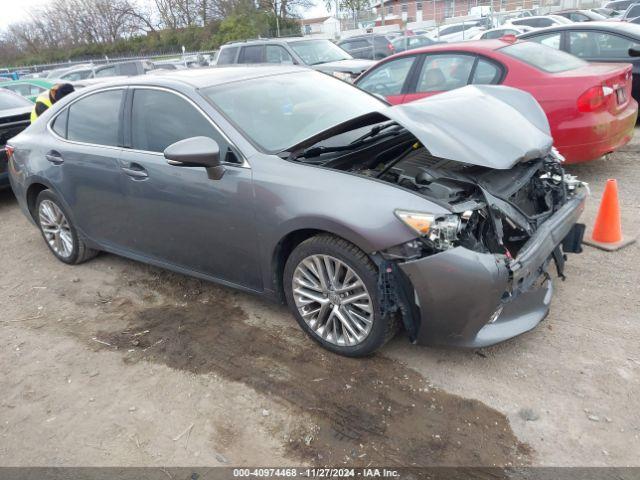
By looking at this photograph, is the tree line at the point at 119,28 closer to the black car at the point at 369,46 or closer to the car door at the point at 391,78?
the black car at the point at 369,46

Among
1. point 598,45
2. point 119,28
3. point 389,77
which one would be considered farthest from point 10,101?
point 119,28

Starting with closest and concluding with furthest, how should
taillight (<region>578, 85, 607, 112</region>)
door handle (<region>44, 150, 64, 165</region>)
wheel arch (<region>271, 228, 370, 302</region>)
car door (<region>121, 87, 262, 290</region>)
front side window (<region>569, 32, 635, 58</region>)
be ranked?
1. wheel arch (<region>271, 228, 370, 302</region>)
2. car door (<region>121, 87, 262, 290</region>)
3. door handle (<region>44, 150, 64, 165</region>)
4. taillight (<region>578, 85, 607, 112</region>)
5. front side window (<region>569, 32, 635, 58</region>)

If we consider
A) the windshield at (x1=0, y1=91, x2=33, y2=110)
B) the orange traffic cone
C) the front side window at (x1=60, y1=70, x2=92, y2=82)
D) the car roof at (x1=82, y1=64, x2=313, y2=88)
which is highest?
the car roof at (x1=82, y1=64, x2=313, y2=88)

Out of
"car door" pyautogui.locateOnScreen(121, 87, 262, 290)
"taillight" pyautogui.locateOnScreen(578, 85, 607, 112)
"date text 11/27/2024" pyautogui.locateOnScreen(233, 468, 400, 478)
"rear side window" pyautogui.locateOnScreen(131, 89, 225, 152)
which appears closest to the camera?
"date text 11/27/2024" pyautogui.locateOnScreen(233, 468, 400, 478)

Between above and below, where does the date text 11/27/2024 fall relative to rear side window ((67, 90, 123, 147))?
below

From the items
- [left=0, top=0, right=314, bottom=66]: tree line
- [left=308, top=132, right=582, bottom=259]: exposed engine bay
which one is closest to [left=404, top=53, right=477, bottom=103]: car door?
[left=308, top=132, right=582, bottom=259]: exposed engine bay

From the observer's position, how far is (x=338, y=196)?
296 cm

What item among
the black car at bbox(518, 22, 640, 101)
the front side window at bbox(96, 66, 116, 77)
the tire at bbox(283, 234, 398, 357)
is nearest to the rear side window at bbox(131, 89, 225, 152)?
the tire at bbox(283, 234, 398, 357)

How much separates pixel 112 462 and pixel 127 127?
96.8 inches

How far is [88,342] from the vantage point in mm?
3787

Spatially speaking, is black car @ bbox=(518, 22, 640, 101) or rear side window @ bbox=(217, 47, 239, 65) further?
rear side window @ bbox=(217, 47, 239, 65)

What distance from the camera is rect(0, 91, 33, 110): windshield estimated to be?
25.2ft

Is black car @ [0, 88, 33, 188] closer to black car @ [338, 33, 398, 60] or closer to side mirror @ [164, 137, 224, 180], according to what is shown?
side mirror @ [164, 137, 224, 180]

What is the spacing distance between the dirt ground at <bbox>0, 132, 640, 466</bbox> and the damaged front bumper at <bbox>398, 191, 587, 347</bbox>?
0.26 metres
